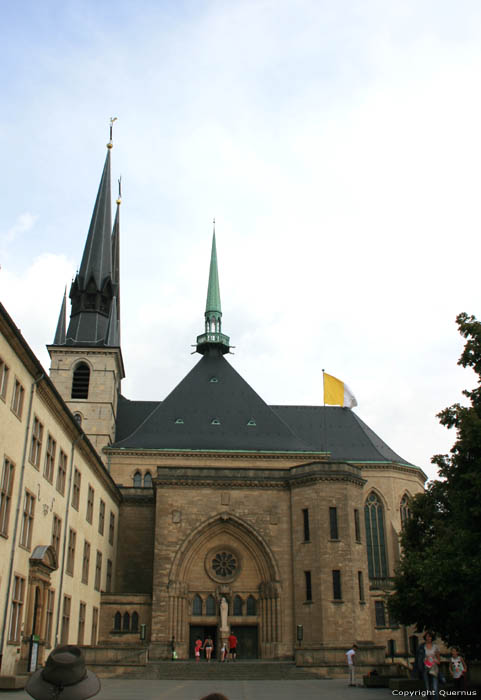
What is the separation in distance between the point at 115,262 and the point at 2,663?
47.7 metres

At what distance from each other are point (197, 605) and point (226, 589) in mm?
1739

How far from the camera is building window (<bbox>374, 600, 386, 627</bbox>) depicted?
39.9m

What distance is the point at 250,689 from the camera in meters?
22.7

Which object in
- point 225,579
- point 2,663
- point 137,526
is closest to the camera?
point 2,663

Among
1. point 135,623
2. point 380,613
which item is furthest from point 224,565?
point 380,613

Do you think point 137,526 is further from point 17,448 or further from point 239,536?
point 17,448

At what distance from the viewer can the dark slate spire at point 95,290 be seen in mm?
51531

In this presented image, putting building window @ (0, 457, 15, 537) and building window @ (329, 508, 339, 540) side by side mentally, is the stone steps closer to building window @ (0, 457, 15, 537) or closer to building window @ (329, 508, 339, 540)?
building window @ (329, 508, 339, 540)

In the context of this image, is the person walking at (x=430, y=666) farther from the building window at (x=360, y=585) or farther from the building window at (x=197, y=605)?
the building window at (x=197, y=605)

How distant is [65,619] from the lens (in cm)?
2767

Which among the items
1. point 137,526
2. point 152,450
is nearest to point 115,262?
point 152,450

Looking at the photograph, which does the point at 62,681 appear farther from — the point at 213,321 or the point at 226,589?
the point at 213,321

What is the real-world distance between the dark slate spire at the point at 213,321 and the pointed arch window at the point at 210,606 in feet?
71.5

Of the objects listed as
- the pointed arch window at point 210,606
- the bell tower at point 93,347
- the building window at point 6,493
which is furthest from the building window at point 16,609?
the bell tower at point 93,347
